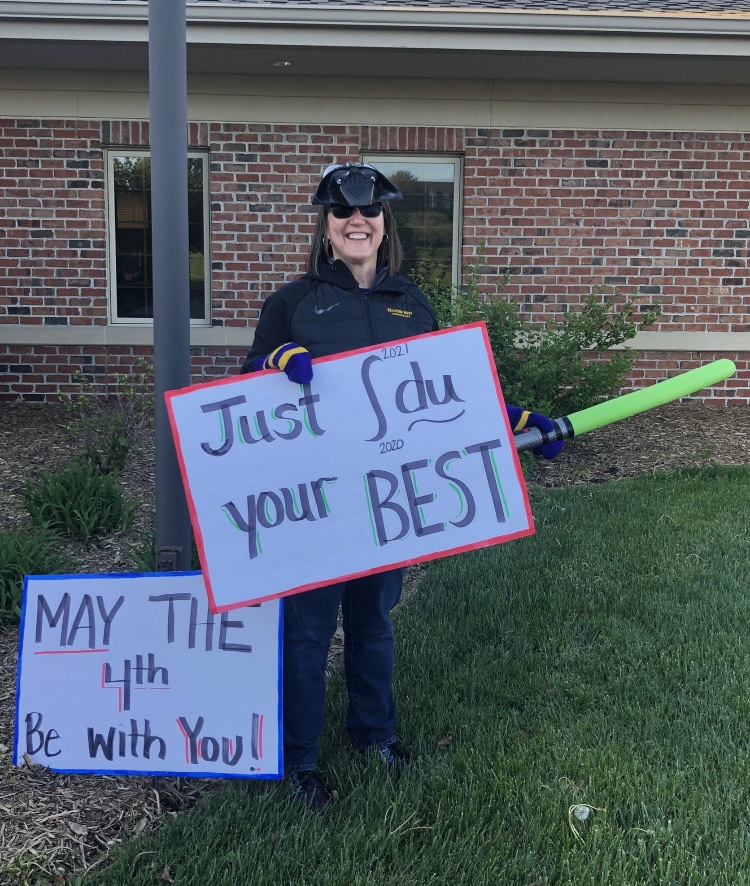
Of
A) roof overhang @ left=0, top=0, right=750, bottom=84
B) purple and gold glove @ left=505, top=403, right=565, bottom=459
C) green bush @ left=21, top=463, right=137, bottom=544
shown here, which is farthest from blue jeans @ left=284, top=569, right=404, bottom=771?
roof overhang @ left=0, top=0, right=750, bottom=84

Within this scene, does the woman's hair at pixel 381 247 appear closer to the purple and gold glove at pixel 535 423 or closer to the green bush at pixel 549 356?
the purple and gold glove at pixel 535 423

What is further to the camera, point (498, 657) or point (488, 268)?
point (488, 268)

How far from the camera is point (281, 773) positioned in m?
2.35

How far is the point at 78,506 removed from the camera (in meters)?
4.27

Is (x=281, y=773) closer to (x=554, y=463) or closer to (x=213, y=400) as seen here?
(x=213, y=400)

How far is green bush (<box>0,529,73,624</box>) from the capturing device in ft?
11.2

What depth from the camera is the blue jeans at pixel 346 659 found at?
2436 millimetres

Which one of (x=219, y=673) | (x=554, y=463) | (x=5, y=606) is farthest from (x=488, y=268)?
(x=219, y=673)

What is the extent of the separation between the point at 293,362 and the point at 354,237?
1.46 ft

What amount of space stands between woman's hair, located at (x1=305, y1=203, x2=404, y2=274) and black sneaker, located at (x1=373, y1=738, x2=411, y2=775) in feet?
4.81

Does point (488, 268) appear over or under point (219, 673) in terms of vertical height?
over

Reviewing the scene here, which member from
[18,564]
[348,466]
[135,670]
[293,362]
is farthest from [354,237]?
[18,564]

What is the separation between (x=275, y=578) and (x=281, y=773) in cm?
56

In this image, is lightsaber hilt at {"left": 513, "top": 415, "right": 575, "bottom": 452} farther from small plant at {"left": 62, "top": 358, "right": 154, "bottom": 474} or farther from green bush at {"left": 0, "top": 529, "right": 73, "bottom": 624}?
small plant at {"left": 62, "top": 358, "right": 154, "bottom": 474}
